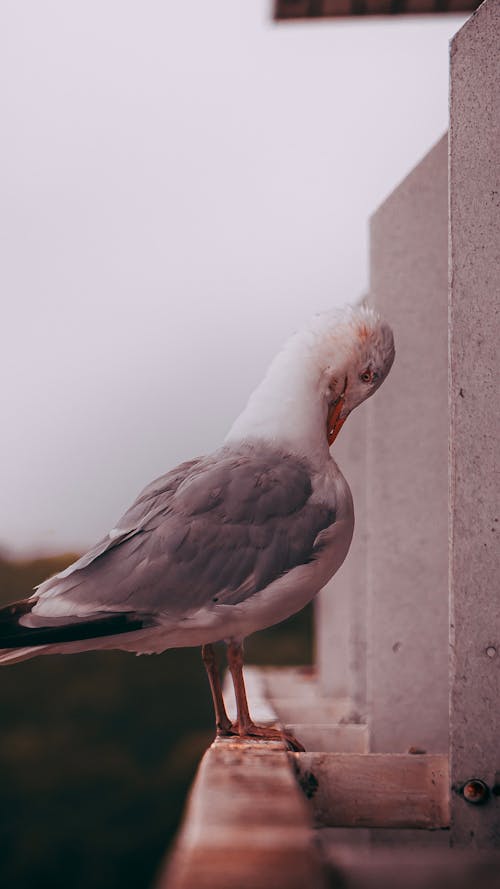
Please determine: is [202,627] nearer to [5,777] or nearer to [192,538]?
[192,538]

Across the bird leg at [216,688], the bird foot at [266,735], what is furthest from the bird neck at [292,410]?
the bird foot at [266,735]

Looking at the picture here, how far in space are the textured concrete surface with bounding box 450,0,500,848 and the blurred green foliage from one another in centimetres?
833

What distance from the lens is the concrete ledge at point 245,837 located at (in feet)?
3.62

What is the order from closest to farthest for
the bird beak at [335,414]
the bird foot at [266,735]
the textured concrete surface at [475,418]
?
the textured concrete surface at [475,418]
the bird foot at [266,735]
the bird beak at [335,414]

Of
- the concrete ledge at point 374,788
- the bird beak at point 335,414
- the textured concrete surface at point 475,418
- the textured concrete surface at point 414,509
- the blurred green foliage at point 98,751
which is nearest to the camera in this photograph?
the textured concrete surface at point 475,418

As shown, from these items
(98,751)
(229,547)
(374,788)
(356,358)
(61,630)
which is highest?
(356,358)

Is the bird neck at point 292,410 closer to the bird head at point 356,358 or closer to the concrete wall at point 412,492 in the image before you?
the bird head at point 356,358

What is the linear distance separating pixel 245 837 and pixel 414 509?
200 centimetres

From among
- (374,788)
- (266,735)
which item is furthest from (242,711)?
(374,788)

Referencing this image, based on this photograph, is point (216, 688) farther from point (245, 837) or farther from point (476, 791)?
point (245, 837)

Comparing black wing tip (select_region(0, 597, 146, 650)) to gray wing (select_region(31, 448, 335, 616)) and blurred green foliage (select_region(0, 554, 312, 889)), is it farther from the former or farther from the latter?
blurred green foliage (select_region(0, 554, 312, 889))

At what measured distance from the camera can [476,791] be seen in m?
1.95

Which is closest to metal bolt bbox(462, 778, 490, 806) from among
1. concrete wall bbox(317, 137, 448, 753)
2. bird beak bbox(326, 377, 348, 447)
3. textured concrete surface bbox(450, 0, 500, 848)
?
textured concrete surface bbox(450, 0, 500, 848)

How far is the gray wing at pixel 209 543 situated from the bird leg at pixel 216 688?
0.26 m
